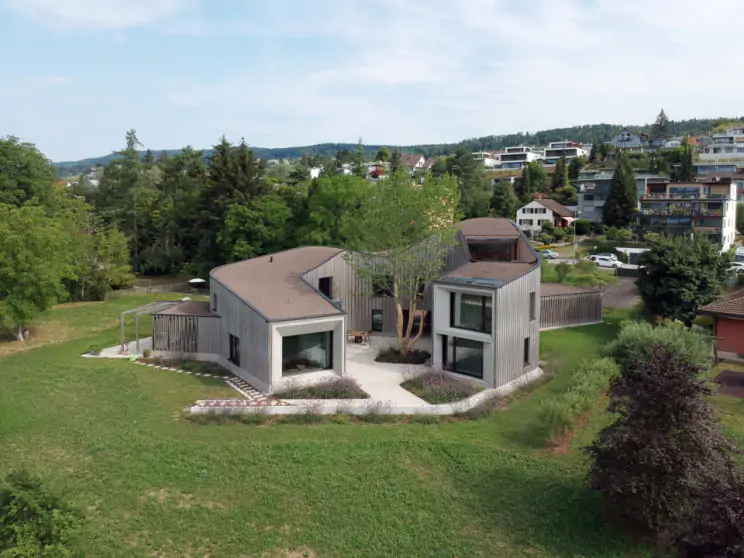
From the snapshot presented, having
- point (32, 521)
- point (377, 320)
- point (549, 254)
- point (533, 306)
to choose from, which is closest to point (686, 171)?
point (549, 254)

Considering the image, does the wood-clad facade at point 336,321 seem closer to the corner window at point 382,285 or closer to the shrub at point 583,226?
the corner window at point 382,285

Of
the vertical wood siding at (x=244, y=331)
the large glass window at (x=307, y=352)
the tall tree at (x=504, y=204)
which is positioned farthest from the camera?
the tall tree at (x=504, y=204)

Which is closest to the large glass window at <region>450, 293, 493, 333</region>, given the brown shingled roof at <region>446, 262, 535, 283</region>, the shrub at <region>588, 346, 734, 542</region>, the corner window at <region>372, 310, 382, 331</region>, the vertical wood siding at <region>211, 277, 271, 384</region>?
the brown shingled roof at <region>446, 262, 535, 283</region>

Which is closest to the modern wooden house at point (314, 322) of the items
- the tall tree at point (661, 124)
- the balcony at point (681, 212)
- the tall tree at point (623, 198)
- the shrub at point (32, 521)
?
the shrub at point (32, 521)

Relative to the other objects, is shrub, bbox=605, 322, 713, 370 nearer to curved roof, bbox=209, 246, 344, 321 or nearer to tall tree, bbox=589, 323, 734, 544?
tall tree, bbox=589, 323, 734, 544

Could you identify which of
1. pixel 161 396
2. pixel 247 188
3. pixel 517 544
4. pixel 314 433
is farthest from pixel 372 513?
pixel 247 188

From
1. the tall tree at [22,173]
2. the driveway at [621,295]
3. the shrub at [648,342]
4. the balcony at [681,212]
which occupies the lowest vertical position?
the driveway at [621,295]

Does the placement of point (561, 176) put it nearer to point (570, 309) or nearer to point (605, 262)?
point (605, 262)
